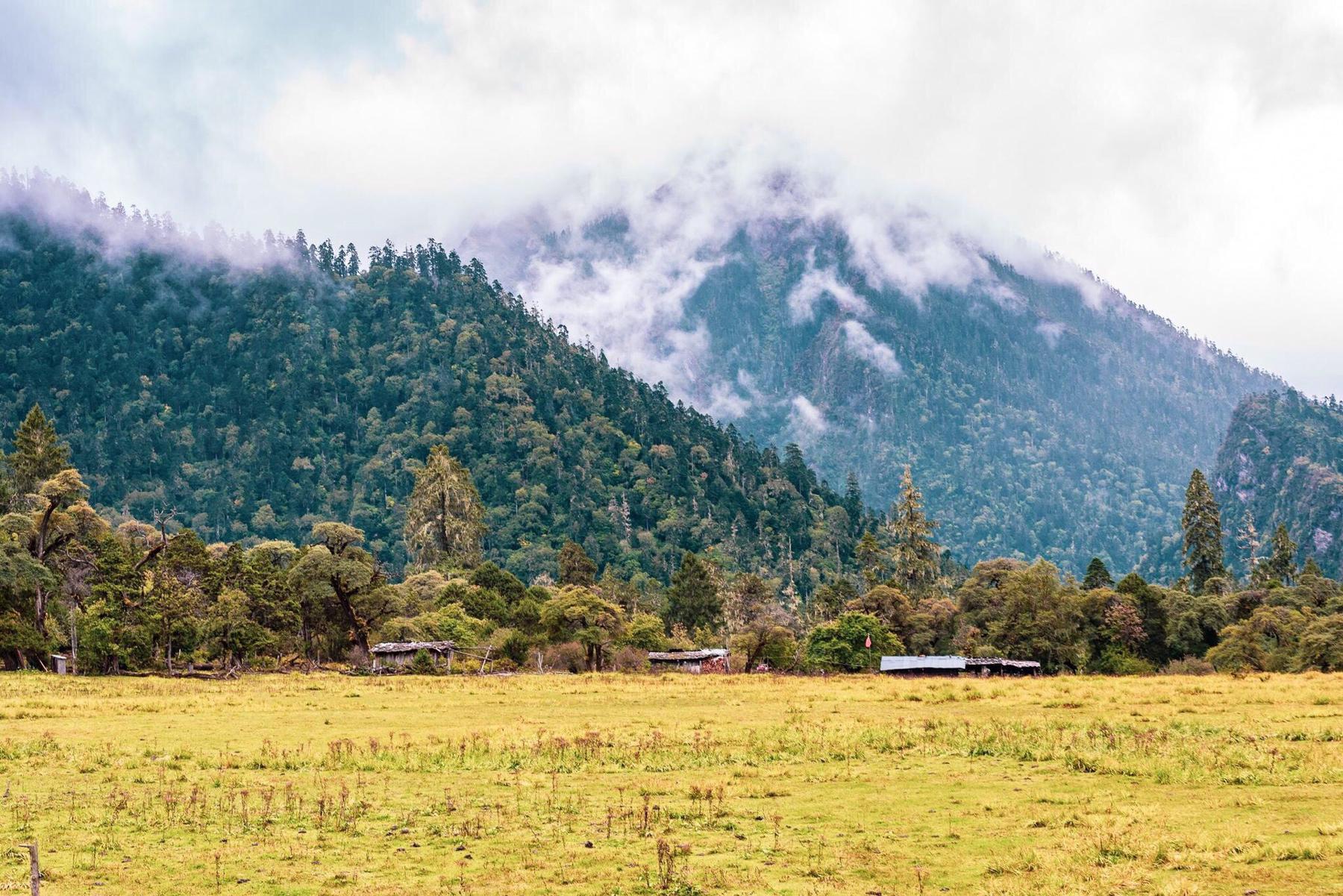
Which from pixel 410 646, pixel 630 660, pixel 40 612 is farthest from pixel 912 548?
pixel 40 612

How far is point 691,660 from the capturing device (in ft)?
336

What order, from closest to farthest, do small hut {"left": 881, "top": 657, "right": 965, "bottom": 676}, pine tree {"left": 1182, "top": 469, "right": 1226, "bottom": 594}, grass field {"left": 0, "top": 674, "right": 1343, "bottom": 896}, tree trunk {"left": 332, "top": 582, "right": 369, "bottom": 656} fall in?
grass field {"left": 0, "top": 674, "right": 1343, "bottom": 896} → small hut {"left": 881, "top": 657, "right": 965, "bottom": 676} → tree trunk {"left": 332, "top": 582, "right": 369, "bottom": 656} → pine tree {"left": 1182, "top": 469, "right": 1226, "bottom": 594}

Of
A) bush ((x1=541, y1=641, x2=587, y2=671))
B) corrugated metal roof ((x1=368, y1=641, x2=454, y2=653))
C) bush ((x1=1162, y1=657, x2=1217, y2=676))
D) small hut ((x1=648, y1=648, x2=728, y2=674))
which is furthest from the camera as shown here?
small hut ((x1=648, y1=648, x2=728, y2=674))

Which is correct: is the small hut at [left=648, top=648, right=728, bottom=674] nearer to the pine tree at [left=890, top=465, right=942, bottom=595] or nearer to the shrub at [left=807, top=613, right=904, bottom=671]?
the shrub at [left=807, top=613, right=904, bottom=671]

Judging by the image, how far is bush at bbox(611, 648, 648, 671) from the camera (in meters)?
101

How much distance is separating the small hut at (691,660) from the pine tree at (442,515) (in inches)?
2253

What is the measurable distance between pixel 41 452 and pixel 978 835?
127 m

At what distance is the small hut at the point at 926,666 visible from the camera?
3494 inches

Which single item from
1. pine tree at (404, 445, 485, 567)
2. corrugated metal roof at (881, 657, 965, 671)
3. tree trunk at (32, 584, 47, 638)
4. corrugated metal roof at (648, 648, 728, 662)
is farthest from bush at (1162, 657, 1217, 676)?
pine tree at (404, 445, 485, 567)

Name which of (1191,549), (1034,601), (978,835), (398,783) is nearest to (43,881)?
(398,783)

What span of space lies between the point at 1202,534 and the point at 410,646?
329 ft

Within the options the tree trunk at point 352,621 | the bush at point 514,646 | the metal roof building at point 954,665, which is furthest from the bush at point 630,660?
the metal roof building at point 954,665

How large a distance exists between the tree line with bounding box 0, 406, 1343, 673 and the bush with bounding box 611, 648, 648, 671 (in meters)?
0.21

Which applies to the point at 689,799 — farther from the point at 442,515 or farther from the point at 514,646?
the point at 442,515
